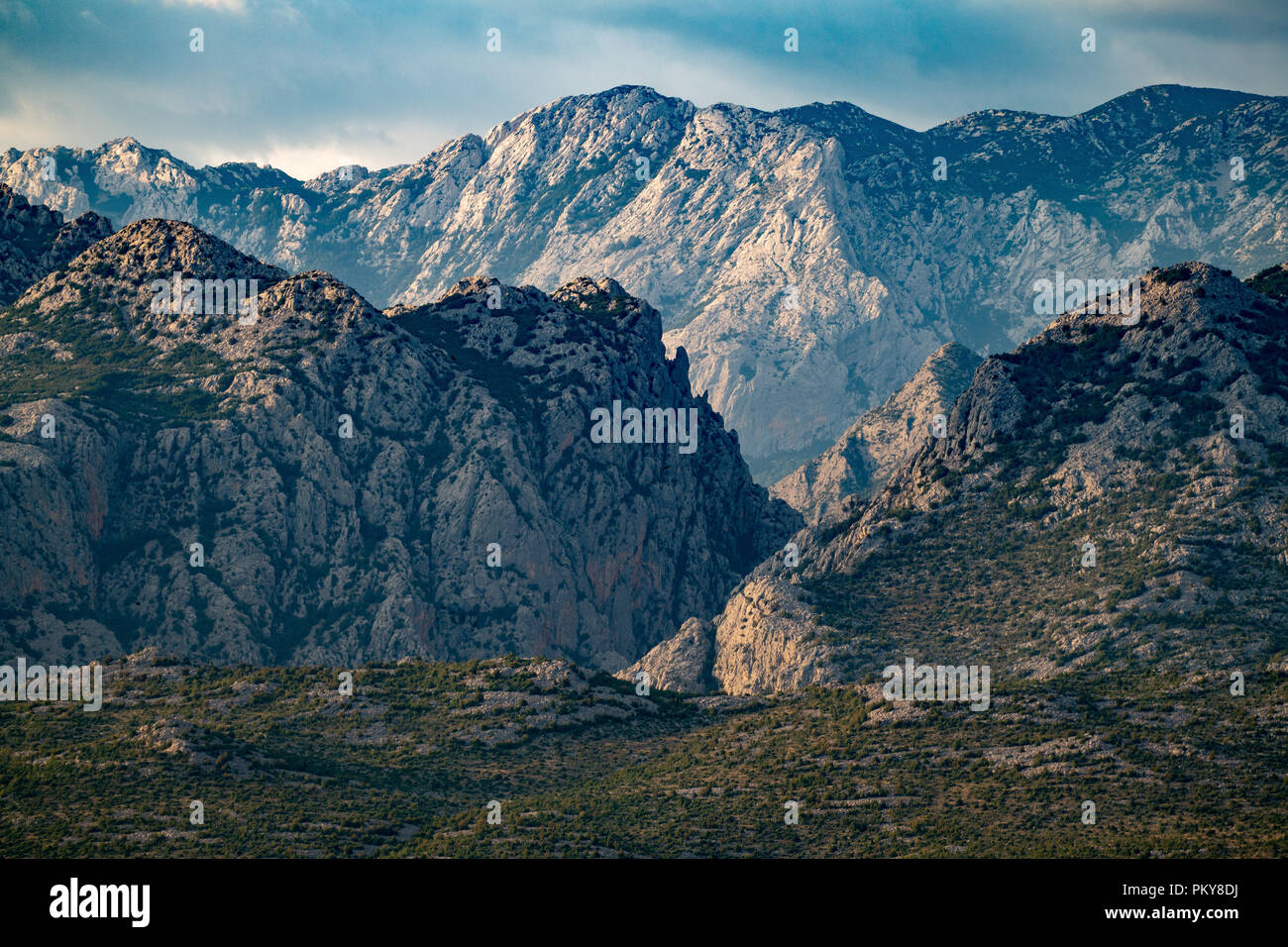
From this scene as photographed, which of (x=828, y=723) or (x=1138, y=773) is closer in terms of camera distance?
(x=1138, y=773)

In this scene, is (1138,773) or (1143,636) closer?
(1138,773)

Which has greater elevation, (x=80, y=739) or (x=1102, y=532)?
(x=1102, y=532)

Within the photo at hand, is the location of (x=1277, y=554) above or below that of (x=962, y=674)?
above

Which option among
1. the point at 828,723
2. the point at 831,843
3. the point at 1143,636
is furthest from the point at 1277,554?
the point at 831,843

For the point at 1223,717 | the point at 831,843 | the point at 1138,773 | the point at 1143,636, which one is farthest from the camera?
the point at 1143,636
